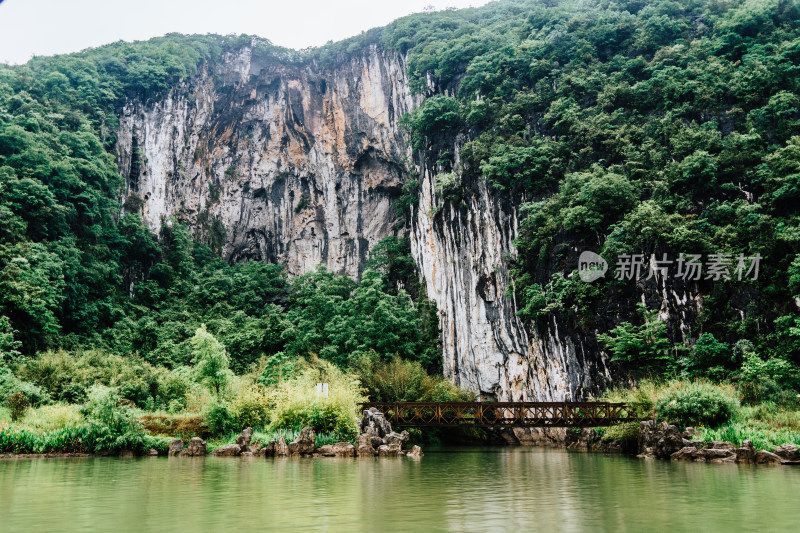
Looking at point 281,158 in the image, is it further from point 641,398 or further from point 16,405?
point 641,398

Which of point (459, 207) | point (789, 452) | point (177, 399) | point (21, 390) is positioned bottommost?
point (789, 452)

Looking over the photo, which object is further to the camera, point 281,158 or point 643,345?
point 281,158

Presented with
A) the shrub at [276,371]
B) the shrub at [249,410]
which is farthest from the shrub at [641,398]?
the shrub at [276,371]

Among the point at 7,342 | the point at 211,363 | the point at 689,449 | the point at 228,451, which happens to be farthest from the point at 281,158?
the point at 689,449

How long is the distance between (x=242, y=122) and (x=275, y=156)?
14.5 feet

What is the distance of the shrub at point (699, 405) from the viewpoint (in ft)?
59.4

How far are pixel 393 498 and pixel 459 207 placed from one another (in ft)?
92.9

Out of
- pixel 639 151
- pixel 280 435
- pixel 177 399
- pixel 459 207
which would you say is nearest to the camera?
pixel 280 435

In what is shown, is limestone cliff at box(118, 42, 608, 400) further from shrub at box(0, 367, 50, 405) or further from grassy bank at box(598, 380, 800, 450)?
shrub at box(0, 367, 50, 405)

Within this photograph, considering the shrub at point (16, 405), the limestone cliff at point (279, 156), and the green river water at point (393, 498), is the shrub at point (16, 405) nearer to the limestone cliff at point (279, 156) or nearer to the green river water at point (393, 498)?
the green river water at point (393, 498)

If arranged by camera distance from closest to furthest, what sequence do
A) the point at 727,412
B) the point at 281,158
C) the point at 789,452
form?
1. the point at 789,452
2. the point at 727,412
3. the point at 281,158

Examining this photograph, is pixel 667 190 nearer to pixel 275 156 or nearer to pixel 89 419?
pixel 89 419

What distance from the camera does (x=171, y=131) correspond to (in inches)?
1972

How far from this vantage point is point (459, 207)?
36031 millimetres
